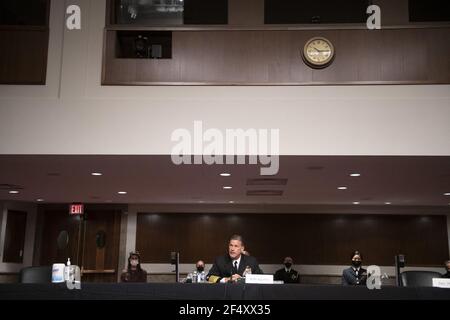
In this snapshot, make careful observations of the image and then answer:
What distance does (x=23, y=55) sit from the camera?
20.3 feet

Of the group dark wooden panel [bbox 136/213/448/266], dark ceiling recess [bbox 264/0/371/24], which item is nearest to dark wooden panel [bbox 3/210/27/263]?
dark wooden panel [bbox 136/213/448/266]

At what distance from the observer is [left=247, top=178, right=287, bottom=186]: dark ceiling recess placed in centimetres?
788

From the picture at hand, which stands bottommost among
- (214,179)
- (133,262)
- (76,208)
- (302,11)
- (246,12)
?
(133,262)

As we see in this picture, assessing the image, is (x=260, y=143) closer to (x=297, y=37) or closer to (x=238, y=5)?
(x=297, y=37)

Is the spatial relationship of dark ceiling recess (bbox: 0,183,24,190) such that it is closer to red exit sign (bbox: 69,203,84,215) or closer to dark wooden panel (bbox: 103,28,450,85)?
red exit sign (bbox: 69,203,84,215)

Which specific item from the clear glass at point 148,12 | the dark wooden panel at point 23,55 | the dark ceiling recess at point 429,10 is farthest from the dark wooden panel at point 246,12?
the dark ceiling recess at point 429,10

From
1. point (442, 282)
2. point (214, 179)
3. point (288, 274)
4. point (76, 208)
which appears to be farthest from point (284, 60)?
point (76, 208)

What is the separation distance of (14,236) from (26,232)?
0.44m

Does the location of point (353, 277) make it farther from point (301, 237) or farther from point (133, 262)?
point (301, 237)

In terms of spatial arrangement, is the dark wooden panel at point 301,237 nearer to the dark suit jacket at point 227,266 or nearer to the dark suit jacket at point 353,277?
the dark suit jacket at point 353,277

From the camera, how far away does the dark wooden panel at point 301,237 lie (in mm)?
12289

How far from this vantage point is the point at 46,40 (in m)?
6.23

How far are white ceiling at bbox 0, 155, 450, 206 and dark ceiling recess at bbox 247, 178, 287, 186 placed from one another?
0.56 feet

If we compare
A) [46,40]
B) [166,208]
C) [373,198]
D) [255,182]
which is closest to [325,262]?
[373,198]
